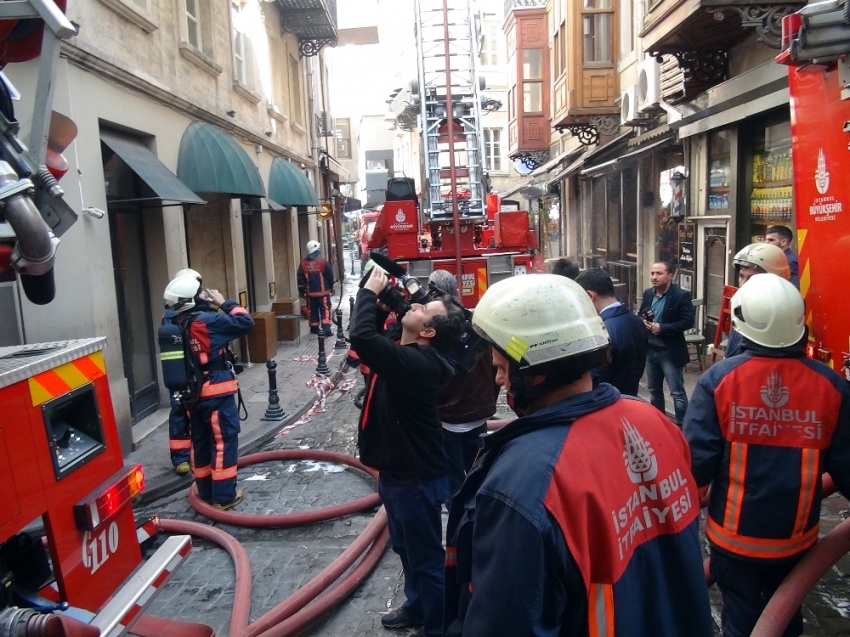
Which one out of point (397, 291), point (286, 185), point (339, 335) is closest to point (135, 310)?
point (339, 335)

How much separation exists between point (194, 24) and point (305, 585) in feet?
30.8

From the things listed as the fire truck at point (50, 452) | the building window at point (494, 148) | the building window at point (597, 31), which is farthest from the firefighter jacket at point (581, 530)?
the building window at point (494, 148)

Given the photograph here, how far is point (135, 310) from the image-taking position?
311 inches

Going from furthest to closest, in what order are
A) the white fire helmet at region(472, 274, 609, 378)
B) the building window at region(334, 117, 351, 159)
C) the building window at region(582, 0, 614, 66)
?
the building window at region(334, 117, 351, 159)
the building window at region(582, 0, 614, 66)
the white fire helmet at region(472, 274, 609, 378)

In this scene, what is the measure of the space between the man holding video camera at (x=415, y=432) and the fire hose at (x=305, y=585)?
0.55 metres

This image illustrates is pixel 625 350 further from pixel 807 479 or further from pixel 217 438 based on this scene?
pixel 217 438

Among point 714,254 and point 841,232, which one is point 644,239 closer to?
point 714,254

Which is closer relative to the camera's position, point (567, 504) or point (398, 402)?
point (567, 504)

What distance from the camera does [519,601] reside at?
4.25 ft

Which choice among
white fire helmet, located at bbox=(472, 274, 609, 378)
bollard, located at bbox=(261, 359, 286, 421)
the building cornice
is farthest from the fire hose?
the building cornice

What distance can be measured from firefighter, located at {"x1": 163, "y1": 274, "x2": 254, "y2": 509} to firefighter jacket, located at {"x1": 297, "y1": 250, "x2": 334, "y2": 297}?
734 cm

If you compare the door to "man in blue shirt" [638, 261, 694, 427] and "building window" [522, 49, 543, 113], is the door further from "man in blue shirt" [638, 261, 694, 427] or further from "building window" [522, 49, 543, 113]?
"building window" [522, 49, 543, 113]

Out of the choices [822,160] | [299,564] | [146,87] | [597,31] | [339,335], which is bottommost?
[299,564]

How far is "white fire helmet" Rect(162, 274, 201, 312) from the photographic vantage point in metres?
5.04
